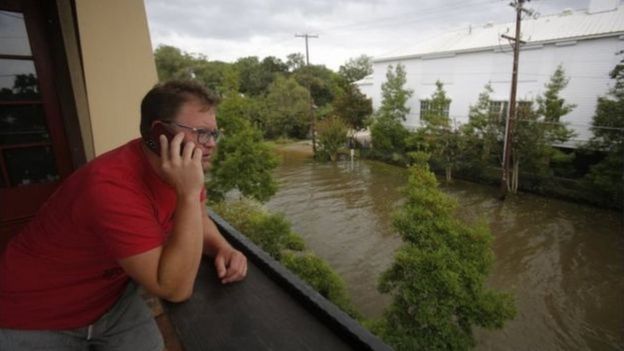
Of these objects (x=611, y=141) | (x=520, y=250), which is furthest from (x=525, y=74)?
(x=520, y=250)

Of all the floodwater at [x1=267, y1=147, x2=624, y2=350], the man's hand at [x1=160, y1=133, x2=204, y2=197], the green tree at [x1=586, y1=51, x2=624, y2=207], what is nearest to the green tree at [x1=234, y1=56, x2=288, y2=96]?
the floodwater at [x1=267, y1=147, x2=624, y2=350]

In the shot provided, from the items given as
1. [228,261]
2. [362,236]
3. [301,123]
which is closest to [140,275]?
[228,261]

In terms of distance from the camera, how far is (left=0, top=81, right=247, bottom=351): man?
32.5 inches

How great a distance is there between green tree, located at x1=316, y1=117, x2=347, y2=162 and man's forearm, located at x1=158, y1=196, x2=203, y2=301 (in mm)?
19132

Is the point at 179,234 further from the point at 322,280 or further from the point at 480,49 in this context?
the point at 480,49

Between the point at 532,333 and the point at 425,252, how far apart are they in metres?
3.58

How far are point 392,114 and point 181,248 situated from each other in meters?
19.8

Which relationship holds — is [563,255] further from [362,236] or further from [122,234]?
[122,234]

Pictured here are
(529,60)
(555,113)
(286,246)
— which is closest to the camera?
(286,246)

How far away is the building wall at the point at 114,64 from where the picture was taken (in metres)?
1.97

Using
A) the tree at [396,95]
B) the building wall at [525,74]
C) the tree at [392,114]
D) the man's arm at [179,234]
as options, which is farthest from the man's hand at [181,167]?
the tree at [396,95]

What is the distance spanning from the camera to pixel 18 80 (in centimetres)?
247

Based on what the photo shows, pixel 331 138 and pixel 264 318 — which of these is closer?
pixel 264 318

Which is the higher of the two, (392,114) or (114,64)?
(114,64)
